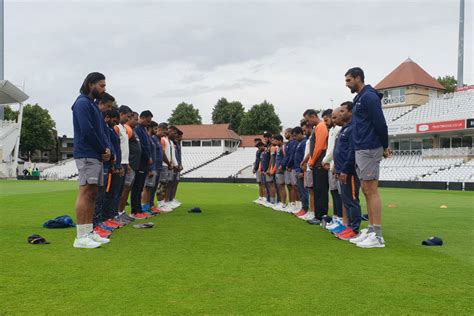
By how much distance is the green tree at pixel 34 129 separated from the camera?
7306 centimetres

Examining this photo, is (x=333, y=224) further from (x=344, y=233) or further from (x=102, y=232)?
(x=102, y=232)

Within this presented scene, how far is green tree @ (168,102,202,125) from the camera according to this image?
291 feet

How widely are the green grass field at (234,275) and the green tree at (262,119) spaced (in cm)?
7266

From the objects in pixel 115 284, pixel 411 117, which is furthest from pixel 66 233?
pixel 411 117

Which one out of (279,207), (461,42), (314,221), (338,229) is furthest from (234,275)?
(461,42)

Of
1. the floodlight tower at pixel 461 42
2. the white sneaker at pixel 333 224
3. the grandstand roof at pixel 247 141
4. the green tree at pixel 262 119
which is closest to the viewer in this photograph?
the white sneaker at pixel 333 224

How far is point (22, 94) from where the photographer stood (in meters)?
49.3

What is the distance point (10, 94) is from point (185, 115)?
43154mm

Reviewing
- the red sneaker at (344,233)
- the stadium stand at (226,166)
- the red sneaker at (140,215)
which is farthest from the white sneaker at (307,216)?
the stadium stand at (226,166)

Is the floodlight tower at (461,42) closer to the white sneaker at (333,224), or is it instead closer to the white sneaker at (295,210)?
the white sneaker at (295,210)

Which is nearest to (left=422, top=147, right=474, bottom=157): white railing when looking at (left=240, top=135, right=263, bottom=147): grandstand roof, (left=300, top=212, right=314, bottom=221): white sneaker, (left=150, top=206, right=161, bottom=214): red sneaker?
(left=300, top=212, right=314, bottom=221): white sneaker

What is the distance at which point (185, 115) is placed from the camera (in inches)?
3506

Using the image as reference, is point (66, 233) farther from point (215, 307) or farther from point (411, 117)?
point (411, 117)

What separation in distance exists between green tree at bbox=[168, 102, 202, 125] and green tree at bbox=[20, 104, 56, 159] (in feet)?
77.3
